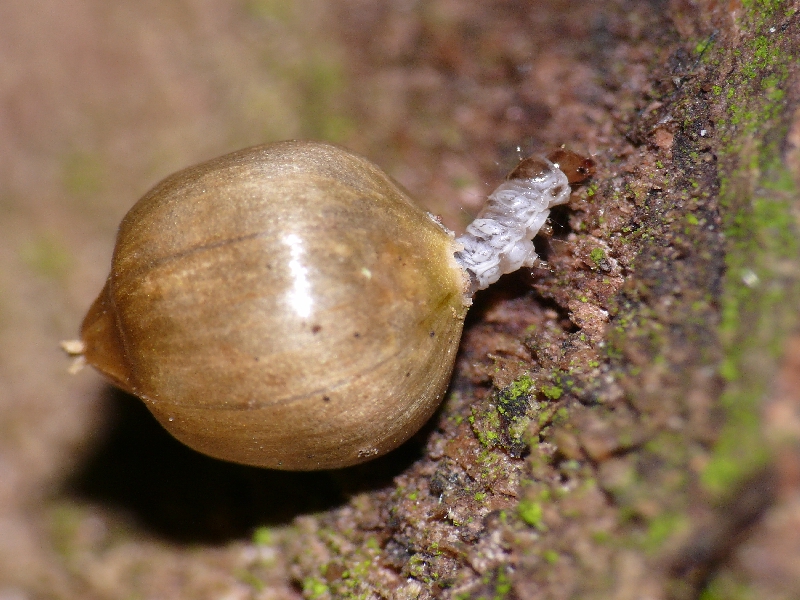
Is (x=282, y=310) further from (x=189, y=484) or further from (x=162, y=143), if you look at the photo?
(x=162, y=143)

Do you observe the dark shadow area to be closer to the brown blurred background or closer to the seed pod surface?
the brown blurred background

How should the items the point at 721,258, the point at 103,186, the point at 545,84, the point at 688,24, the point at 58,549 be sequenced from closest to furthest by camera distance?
the point at 721,258 → the point at 688,24 → the point at 545,84 → the point at 58,549 → the point at 103,186

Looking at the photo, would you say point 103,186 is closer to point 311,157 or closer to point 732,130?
point 311,157

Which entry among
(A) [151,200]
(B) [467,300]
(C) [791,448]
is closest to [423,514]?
(B) [467,300]

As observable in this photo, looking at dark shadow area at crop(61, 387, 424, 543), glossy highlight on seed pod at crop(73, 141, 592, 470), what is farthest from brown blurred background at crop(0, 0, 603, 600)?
glossy highlight on seed pod at crop(73, 141, 592, 470)

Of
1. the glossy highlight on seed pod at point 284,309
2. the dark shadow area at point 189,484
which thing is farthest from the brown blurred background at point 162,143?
the glossy highlight on seed pod at point 284,309

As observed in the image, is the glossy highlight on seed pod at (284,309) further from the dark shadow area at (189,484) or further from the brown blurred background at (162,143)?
the brown blurred background at (162,143)
